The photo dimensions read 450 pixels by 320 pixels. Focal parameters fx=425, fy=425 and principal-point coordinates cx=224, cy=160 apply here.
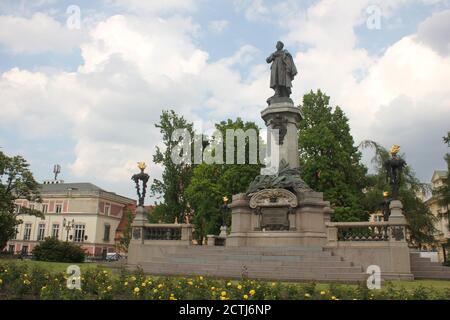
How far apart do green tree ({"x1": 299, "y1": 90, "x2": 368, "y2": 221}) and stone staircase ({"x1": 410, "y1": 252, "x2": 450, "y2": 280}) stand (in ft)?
53.3

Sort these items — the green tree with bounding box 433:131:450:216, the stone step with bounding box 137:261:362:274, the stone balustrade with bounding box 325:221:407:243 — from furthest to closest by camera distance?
the green tree with bounding box 433:131:450:216 < the stone balustrade with bounding box 325:221:407:243 < the stone step with bounding box 137:261:362:274

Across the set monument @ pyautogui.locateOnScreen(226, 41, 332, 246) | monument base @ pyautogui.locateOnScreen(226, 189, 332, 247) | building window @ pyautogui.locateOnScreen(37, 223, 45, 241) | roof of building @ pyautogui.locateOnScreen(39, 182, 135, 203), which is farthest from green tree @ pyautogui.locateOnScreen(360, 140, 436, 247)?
building window @ pyautogui.locateOnScreen(37, 223, 45, 241)

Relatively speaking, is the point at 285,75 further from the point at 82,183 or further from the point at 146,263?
the point at 82,183

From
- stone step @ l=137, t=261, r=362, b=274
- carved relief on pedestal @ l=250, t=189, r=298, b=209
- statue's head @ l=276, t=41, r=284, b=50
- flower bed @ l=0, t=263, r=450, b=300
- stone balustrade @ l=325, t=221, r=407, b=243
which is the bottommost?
flower bed @ l=0, t=263, r=450, b=300

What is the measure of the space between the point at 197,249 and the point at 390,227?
949 cm

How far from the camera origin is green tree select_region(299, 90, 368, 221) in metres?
38.6

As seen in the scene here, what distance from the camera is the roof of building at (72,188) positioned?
78.5m

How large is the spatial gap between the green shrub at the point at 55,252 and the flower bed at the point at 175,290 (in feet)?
68.0

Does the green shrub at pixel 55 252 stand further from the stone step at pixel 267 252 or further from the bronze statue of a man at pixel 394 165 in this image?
the bronze statue of a man at pixel 394 165

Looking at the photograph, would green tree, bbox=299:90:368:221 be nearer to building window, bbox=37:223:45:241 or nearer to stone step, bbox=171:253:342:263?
stone step, bbox=171:253:342:263

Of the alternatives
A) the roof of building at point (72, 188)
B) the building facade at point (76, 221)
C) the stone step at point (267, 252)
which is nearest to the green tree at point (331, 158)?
the stone step at point (267, 252)

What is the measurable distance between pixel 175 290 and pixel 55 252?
23.7 meters

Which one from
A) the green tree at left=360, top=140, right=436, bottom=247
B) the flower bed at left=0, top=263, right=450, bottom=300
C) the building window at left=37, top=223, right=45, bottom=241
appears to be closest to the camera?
the flower bed at left=0, top=263, right=450, bottom=300
